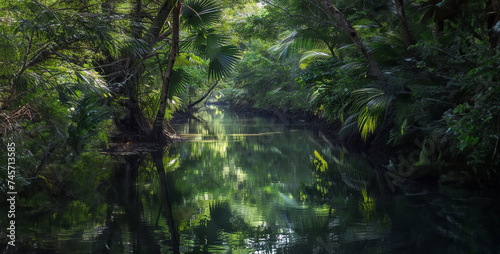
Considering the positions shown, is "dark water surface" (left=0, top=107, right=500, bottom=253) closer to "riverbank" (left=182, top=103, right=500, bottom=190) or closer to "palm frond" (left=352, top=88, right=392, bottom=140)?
"riverbank" (left=182, top=103, right=500, bottom=190)

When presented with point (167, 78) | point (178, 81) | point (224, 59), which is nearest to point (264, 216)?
point (224, 59)

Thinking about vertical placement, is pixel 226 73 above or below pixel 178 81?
below

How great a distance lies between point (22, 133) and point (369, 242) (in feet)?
12.3

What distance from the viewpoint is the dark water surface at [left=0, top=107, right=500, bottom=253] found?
12.9 ft

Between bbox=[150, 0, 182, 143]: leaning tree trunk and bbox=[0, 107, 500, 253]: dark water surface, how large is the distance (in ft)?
11.6

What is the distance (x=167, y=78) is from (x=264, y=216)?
700 cm

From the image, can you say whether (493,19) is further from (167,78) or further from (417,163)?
(167,78)

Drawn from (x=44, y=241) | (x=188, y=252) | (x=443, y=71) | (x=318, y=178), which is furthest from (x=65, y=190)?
(x=443, y=71)

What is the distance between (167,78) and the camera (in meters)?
11.3

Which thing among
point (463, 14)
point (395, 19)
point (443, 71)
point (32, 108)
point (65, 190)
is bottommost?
point (65, 190)

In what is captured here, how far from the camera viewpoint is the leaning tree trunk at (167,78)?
10.4m

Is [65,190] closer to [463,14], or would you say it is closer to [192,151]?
[192,151]

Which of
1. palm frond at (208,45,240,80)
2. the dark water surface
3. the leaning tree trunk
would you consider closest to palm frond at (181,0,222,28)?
the leaning tree trunk

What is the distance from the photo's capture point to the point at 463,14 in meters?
7.53
